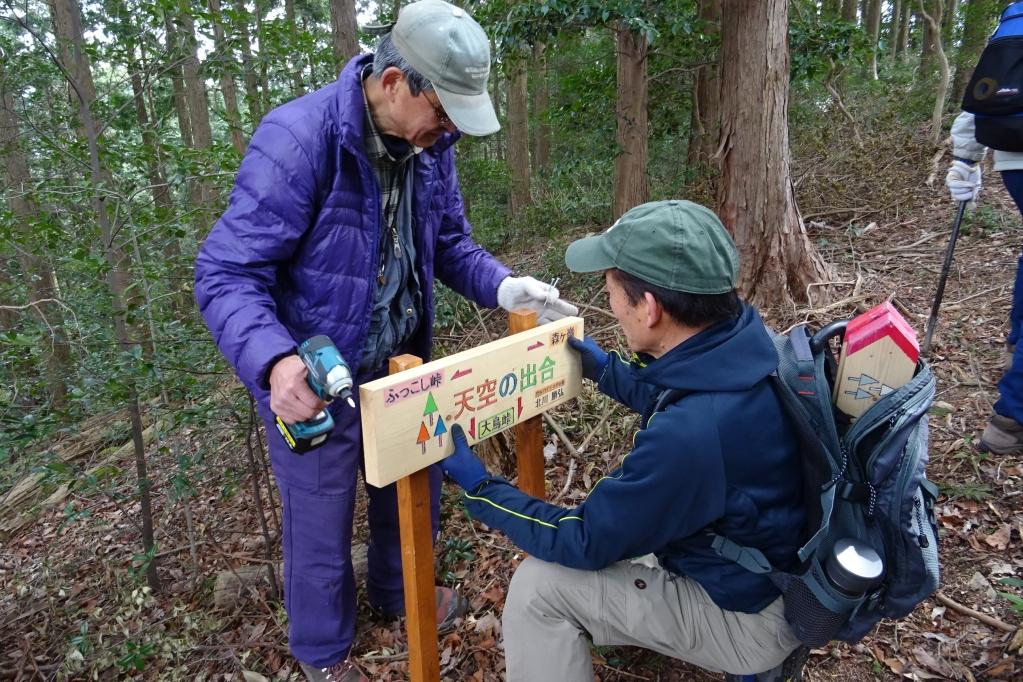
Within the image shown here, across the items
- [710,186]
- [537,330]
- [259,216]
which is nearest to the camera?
[259,216]

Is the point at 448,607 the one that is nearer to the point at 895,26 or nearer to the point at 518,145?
the point at 518,145

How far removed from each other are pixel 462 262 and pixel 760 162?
298cm

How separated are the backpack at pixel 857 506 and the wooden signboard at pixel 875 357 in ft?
0.19

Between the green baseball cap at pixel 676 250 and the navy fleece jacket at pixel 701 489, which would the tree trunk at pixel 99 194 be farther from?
the green baseball cap at pixel 676 250

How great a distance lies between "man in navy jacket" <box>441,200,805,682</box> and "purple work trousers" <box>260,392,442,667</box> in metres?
0.50

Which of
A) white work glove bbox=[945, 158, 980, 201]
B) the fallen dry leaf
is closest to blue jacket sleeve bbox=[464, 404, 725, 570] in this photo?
the fallen dry leaf

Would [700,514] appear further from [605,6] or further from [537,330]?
[605,6]

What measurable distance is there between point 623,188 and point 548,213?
84.4 inches

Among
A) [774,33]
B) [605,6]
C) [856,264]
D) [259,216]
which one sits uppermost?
[605,6]

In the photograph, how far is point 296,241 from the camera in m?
1.83

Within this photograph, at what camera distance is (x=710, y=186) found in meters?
6.41

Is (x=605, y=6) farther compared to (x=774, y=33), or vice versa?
(x=605, y=6)

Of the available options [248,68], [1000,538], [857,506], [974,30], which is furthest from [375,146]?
A: [974,30]

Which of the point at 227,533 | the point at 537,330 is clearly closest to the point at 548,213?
the point at 227,533
